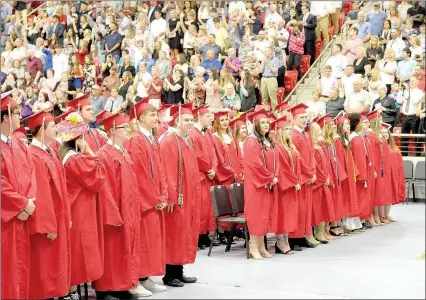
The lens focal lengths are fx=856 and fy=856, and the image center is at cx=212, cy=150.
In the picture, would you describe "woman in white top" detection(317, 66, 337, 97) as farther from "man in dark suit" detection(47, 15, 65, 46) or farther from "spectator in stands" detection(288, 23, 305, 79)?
"man in dark suit" detection(47, 15, 65, 46)

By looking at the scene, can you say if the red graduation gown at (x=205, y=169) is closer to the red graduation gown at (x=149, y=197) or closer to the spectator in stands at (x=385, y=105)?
the spectator in stands at (x=385, y=105)

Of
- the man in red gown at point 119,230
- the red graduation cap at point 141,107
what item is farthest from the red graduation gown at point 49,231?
the red graduation cap at point 141,107

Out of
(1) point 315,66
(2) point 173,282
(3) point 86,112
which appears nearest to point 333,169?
(1) point 315,66

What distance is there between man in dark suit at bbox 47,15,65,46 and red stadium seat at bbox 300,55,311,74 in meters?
5.10

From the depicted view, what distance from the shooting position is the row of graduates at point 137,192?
18.4 feet

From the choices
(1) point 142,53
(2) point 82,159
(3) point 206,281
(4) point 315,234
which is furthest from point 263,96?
(2) point 82,159

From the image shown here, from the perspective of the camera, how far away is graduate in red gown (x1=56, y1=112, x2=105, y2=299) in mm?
6133

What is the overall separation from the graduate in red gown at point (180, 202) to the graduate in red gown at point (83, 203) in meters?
1.00

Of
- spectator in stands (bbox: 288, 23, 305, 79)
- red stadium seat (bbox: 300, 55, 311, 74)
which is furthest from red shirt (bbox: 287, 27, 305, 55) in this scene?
red stadium seat (bbox: 300, 55, 311, 74)

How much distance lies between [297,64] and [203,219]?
4.24 m

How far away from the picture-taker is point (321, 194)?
32.4 feet

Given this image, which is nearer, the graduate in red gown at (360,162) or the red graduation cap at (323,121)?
the red graduation cap at (323,121)

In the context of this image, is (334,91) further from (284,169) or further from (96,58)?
(96,58)

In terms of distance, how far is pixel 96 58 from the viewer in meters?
14.9
